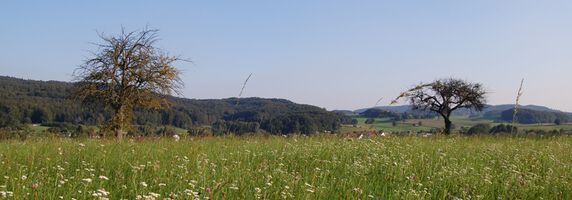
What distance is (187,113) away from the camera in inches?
2165

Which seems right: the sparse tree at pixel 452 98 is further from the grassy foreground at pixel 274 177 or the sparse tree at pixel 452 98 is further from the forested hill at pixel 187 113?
the grassy foreground at pixel 274 177

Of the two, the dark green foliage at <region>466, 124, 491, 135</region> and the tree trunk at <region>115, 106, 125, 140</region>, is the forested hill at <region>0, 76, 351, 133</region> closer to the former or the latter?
the tree trunk at <region>115, 106, 125, 140</region>

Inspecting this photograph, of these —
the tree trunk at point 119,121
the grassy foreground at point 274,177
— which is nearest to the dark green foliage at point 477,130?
the grassy foreground at point 274,177

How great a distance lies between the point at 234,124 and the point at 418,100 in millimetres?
32271

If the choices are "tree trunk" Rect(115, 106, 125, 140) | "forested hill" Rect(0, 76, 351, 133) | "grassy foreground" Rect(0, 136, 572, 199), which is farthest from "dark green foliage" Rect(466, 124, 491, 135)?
"tree trunk" Rect(115, 106, 125, 140)

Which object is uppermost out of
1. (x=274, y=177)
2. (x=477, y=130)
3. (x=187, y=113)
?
(x=187, y=113)

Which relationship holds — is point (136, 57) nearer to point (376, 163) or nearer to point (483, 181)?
point (376, 163)

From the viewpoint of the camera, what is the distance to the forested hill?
15227mm

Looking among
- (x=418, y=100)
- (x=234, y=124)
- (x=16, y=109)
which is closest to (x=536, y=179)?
(x=234, y=124)

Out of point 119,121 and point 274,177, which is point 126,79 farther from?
point 274,177

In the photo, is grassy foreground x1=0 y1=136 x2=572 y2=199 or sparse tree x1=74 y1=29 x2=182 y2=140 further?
sparse tree x1=74 y1=29 x2=182 y2=140

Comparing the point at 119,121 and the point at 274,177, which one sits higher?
the point at 119,121

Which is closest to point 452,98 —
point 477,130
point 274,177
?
point 477,130

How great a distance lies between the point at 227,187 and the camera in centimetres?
491
